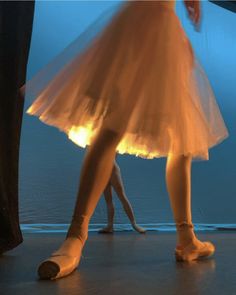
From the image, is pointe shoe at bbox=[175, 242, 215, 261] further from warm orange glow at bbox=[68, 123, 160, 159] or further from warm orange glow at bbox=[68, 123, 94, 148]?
warm orange glow at bbox=[68, 123, 94, 148]

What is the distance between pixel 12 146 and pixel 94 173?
40 cm

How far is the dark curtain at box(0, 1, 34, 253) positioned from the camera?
1.33m

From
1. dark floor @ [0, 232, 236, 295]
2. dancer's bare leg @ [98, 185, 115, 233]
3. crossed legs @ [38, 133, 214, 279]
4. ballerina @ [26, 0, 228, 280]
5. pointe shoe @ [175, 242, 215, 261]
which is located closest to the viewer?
dark floor @ [0, 232, 236, 295]

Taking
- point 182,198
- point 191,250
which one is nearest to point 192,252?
point 191,250

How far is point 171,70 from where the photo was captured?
1184 mm

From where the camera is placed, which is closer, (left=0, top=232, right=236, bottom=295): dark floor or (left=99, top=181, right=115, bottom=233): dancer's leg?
(left=0, top=232, right=236, bottom=295): dark floor

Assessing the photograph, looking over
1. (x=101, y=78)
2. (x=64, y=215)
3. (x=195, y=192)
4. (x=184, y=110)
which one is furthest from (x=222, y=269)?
(x=195, y=192)

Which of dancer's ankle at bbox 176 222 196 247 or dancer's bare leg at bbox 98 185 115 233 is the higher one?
dancer's ankle at bbox 176 222 196 247

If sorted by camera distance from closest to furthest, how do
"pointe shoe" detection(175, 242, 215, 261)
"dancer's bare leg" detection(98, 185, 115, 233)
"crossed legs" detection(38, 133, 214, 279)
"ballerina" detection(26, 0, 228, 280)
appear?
"crossed legs" detection(38, 133, 214, 279)
"ballerina" detection(26, 0, 228, 280)
"pointe shoe" detection(175, 242, 215, 261)
"dancer's bare leg" detection(98, 185, 115, 233)

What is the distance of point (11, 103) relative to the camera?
1.37 m

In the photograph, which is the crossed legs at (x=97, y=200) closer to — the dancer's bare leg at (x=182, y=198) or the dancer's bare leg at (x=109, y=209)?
the dancer's bare leg at (x=182, y=198)

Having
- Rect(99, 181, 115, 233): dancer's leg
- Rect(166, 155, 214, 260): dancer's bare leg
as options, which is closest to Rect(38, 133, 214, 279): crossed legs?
Rect(166, 155, 214, 260): dancer's bare leg

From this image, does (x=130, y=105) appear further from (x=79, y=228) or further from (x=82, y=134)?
(x=79, y=228)

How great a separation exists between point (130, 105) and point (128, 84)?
0.05 meters
